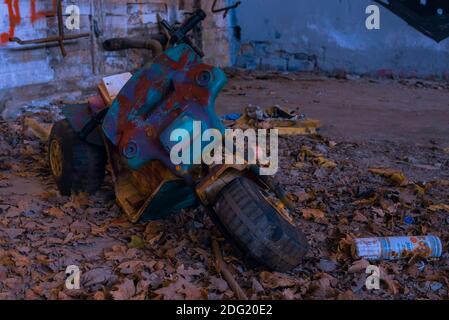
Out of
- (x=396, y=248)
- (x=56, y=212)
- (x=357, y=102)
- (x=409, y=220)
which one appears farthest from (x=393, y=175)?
(x=357, y=102)

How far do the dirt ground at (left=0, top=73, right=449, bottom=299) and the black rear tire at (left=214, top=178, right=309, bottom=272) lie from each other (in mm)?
119

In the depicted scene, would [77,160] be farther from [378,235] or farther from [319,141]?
[319,141]

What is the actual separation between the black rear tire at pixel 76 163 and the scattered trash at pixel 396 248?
198cm

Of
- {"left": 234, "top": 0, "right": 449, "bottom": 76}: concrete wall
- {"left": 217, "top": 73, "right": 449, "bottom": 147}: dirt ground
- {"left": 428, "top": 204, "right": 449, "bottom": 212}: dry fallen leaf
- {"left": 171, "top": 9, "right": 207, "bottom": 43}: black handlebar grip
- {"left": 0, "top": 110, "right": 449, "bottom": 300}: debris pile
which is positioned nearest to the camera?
{"left": 0, "top": 110, "right": 449, "bottom": 300}: debris pile

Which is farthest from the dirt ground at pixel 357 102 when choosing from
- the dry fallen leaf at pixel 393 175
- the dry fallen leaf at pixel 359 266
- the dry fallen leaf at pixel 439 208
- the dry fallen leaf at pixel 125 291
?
the dry fallen leaf at pixel 125 291

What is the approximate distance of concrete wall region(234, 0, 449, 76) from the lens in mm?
10906

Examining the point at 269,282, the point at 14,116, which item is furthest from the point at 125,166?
the point at 14,116

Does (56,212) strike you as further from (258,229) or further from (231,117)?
(231,117)

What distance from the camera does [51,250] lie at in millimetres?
3705

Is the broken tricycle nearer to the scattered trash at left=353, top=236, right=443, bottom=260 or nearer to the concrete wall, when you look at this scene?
the scattered trash at left=353, top=236, right=443, bottom=260

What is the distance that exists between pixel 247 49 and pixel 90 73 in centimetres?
428

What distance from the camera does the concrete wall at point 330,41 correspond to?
35.8ft

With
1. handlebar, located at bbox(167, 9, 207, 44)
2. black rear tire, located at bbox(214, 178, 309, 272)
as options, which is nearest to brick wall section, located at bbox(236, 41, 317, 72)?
handlebar, located at bbox(167, 9, 207, 44)

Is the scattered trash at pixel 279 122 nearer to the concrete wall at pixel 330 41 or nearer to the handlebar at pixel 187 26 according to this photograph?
the handlebar at pixel 187 26
